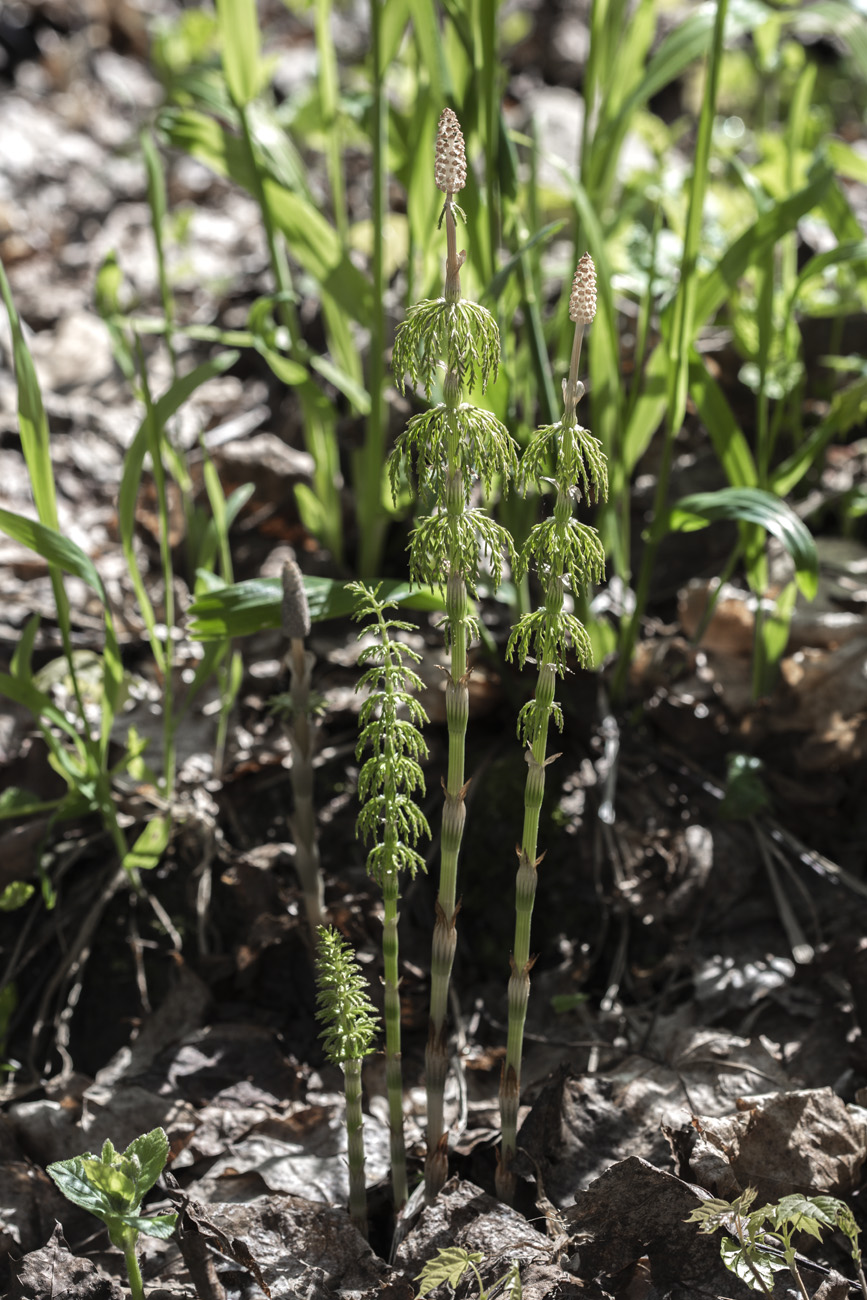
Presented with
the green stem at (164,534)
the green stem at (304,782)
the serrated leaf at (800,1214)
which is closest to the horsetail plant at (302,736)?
the green stem at (304,782)

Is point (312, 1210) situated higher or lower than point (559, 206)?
lower

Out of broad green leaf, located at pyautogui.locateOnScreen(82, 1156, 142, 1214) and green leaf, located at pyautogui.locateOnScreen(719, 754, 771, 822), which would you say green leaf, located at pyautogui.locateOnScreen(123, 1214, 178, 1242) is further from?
green leaf, located at pyautogui.locateOnScreen(719, 754, 771, 822)

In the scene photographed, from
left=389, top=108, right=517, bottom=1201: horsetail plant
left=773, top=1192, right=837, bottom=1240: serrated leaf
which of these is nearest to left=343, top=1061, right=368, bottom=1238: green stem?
left=389, top=108, right=517, bottom=1201: horsetail plant

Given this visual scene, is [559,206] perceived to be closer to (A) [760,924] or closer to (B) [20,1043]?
(A) [760,924]

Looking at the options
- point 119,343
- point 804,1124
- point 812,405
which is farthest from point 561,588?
point 812,405

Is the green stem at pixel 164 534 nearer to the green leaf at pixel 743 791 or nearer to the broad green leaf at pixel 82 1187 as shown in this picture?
the broad green leaf at pixel 82 1187

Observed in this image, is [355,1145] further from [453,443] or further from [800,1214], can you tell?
[453,443]
